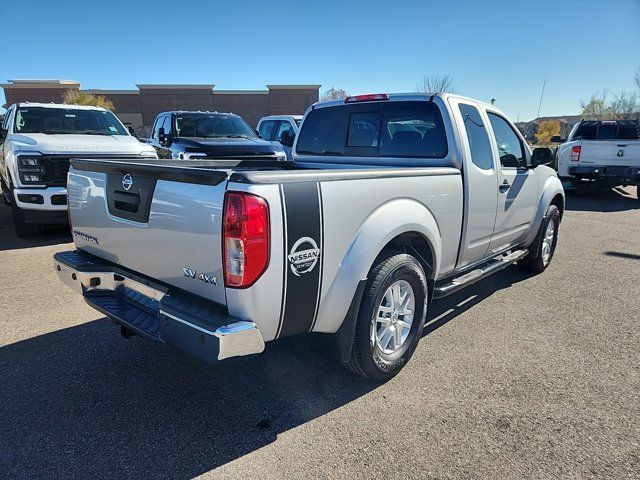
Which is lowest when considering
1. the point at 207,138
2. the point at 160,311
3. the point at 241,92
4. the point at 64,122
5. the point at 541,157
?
the point at 160,311

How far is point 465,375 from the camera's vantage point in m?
3.22

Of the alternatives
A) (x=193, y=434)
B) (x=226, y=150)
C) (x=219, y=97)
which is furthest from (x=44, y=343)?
(x=219, y=97)

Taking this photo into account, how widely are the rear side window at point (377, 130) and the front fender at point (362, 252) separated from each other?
998mm

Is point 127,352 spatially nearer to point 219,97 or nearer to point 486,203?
point 486,203

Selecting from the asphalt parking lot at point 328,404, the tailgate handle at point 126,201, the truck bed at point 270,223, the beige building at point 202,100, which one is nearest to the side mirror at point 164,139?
the asphalt parking lot at point 328,404

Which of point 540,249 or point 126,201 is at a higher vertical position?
point 126,201

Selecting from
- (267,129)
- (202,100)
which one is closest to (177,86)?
(202,100)

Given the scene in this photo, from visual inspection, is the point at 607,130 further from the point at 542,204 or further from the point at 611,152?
the point at 542,204

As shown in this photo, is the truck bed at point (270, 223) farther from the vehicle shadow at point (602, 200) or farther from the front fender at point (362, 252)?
the vehicle shadow at point (602, 200)

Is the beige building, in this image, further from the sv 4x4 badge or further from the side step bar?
the sv 4x4 badge

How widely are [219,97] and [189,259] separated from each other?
52.1 metres

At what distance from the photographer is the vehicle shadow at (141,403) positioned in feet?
7.70

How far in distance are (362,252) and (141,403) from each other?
174cm

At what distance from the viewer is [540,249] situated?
17.7 feet
